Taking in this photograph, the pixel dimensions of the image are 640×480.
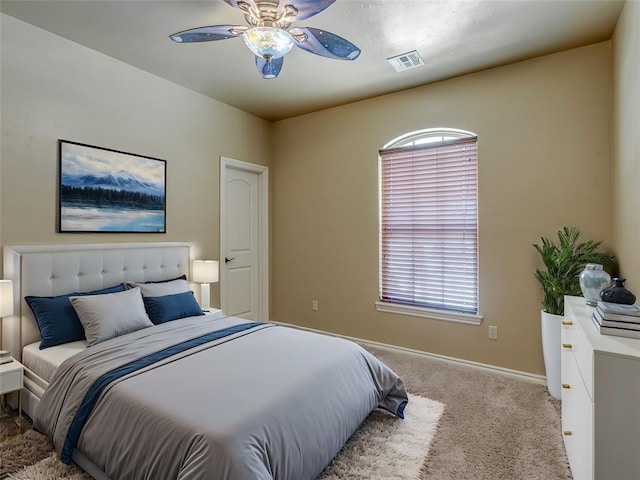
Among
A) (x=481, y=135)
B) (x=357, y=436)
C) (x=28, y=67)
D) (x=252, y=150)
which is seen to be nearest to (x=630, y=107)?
(x=481, y=135)

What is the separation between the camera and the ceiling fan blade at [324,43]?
6.40ft

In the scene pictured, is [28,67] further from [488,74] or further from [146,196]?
[488,74]

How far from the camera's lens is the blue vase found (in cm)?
158

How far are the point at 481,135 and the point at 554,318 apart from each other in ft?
5.50

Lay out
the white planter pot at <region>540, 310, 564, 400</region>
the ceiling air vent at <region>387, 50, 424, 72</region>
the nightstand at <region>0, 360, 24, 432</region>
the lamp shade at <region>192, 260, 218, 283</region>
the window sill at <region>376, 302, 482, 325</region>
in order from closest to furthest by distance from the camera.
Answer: the nightstand at <region>0, 360, 24, 432</region> → the white planter pot at <region>540, 310, 564, 400</region> → the ceiling air vent at <region>387, 50, 424, 72</region> → the window sill at <region>376, 302, 482, 325</region> → the lamp shade at <region>192, 260, 218, 283</region>

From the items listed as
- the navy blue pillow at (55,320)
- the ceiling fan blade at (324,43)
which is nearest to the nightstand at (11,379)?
the navy blue pillow at (55,320)

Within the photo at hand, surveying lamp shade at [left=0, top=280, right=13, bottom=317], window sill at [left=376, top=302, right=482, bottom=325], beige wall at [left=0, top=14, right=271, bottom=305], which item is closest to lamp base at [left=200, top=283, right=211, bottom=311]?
beige wall at [left=0, top=14, right=271, bottom=305]

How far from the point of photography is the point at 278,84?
3373mm

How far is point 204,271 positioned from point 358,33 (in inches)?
99.0

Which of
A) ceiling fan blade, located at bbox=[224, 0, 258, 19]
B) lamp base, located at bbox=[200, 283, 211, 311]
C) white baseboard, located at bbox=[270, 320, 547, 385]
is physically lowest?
white baseboard, located at bbox=[270, 320, 547, 385]

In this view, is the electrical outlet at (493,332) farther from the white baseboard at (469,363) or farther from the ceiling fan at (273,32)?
the ceiling fan at (273,32)

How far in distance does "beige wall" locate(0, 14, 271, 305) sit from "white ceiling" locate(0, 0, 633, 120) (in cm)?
16

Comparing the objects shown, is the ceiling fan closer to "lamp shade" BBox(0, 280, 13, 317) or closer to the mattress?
"lamp shade" BBox(0, 280, 13, 317)

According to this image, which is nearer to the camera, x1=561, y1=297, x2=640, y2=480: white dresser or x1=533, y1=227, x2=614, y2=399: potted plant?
x1=561, y1=297, x2=640, y2=480: white dresser
